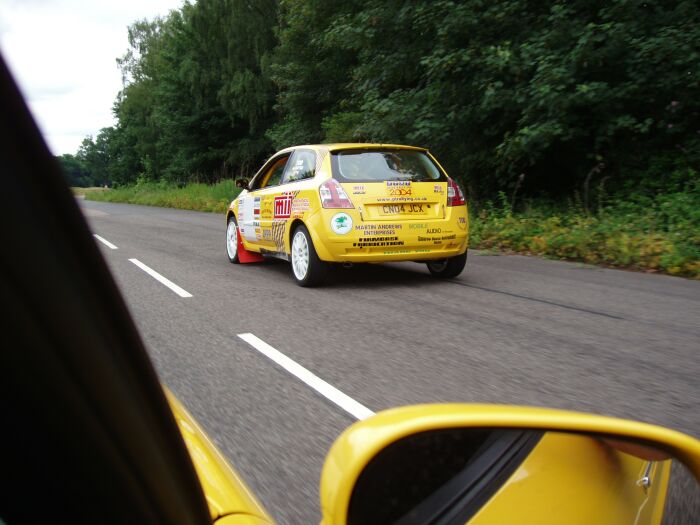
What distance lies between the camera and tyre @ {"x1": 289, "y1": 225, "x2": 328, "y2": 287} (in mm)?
7402

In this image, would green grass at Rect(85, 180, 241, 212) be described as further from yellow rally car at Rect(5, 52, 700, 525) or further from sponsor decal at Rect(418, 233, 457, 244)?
yellow rally car at Rect(5, 52, 700, 525)

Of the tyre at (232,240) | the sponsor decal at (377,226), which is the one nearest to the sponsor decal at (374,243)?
the sponsor decal at (377,226)

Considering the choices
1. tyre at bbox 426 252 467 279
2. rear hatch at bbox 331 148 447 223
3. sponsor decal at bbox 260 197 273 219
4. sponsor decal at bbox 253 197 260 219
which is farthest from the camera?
sponsor decal at bbox 253 197 260 219

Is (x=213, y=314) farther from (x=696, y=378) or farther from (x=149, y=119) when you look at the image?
(x=149, y=119)

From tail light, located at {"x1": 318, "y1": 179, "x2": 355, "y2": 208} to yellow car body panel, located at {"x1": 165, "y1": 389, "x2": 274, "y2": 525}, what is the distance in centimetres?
601

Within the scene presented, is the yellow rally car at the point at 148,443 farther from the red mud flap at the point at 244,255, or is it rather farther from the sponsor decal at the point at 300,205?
the red mud flap at the point at 244,255

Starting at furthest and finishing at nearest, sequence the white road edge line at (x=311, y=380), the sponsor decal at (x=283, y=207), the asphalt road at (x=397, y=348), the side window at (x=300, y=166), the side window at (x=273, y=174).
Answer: the side window at (x=273, y=174) < the sponsor decal at (x=283, y=207) < the side window at (x=300, y=166) < the white road edge line at (x=311, y=380) < the asphalt road at (x=397, y=348)

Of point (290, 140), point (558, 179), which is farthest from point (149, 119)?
point (558, 179)

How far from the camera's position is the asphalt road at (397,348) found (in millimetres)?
3295

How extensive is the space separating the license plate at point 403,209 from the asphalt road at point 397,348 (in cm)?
87

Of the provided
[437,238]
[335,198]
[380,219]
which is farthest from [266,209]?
[437,238]

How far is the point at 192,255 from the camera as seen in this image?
432 inches

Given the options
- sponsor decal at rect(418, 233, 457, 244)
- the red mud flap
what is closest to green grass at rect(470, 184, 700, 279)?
sponsor decal at rect(418, 233, 457, 244)

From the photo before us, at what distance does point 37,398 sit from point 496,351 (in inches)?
171
